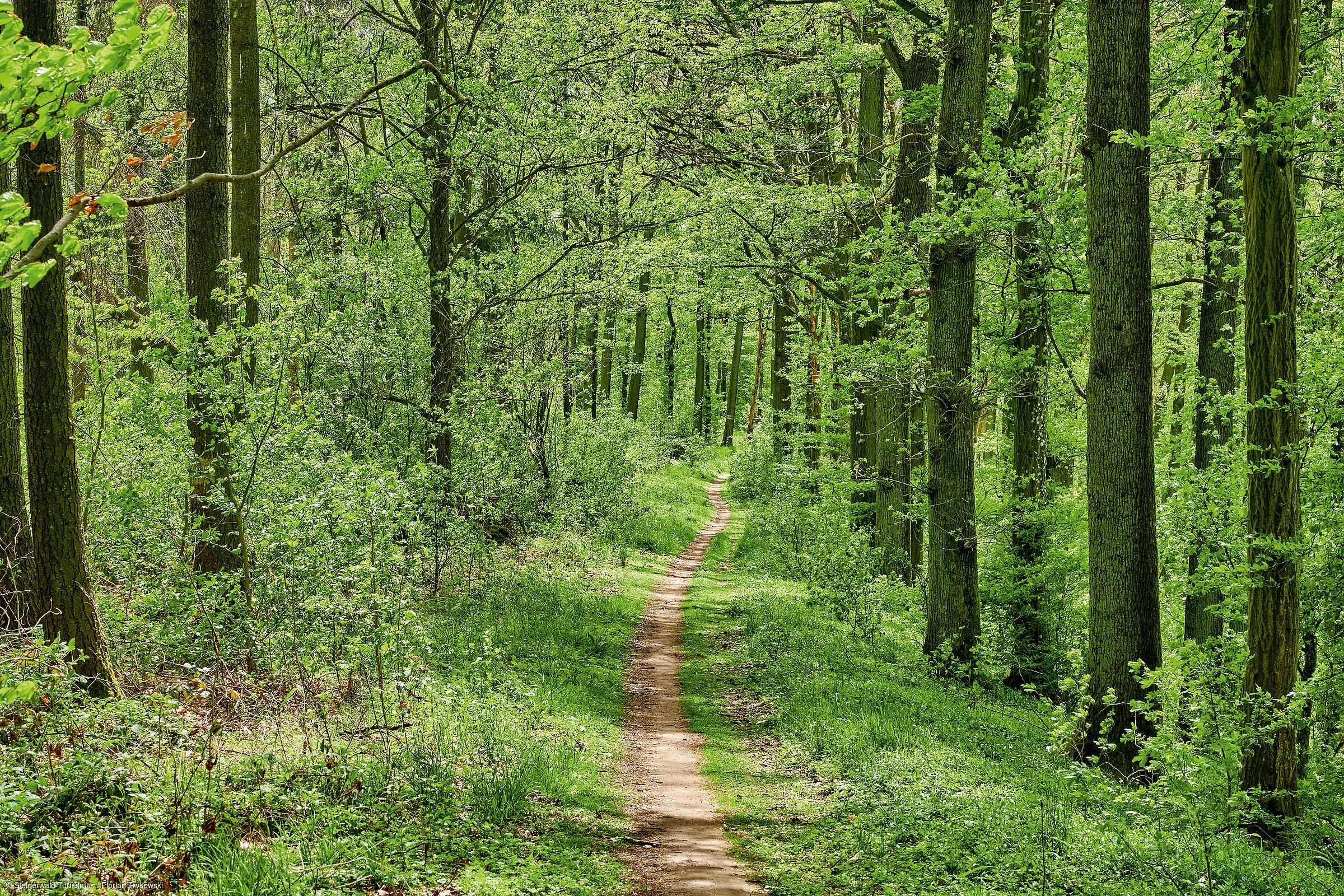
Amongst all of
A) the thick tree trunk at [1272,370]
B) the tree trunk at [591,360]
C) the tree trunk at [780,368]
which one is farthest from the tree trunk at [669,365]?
the thick tree trunk at [1272,370]

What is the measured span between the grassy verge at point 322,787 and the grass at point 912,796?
1346 millimetres

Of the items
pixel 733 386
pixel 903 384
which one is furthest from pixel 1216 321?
pixel 733 386

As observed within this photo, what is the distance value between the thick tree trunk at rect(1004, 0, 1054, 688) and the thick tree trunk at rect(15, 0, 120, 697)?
10.3 metres

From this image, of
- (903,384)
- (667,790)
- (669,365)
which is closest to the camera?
(667,790)

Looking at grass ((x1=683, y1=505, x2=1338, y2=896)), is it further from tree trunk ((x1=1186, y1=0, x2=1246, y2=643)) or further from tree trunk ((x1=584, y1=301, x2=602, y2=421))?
tree trunk ((x1=584, y1=301, x2=602, y2=421))

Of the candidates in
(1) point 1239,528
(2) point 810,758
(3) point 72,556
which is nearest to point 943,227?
(1) point 1239,528

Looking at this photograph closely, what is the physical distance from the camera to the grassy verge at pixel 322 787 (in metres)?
4.58

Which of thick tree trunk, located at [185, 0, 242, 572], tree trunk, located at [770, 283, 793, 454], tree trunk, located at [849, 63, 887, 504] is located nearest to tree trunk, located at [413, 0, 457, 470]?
thick tree trunk, located at [185, 0, 242, 572]

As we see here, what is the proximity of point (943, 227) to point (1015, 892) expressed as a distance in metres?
6.50

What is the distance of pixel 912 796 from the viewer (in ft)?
21.4

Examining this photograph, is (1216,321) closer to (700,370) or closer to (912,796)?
(912,796)

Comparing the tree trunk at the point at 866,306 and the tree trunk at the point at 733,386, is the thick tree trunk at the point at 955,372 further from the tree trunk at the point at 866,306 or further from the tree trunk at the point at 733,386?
the tree trunk at the point at 733,386

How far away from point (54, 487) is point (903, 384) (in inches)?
371

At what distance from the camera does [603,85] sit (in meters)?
16.2
